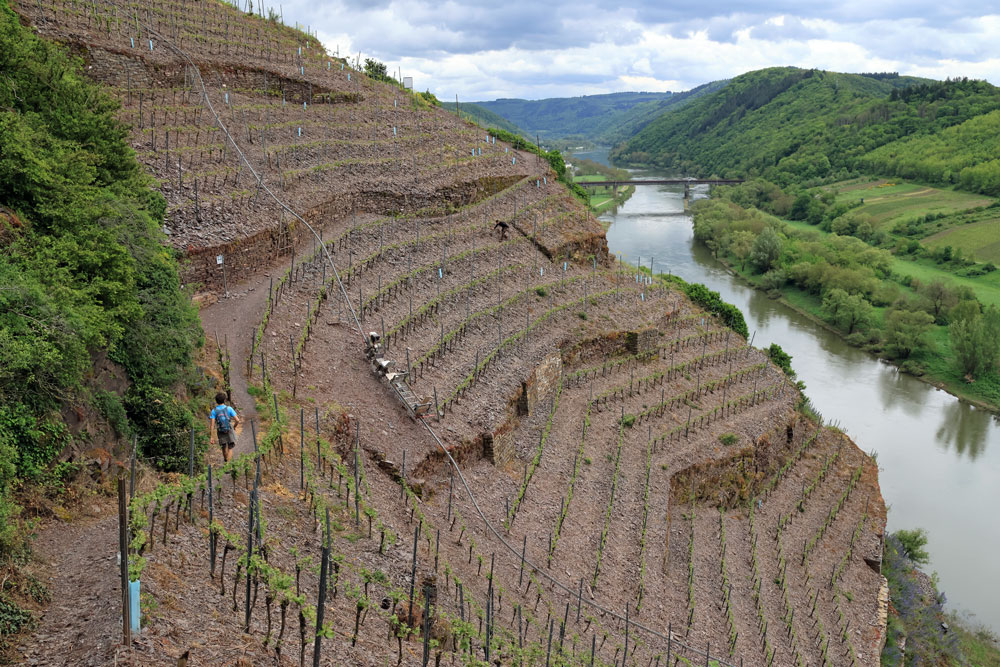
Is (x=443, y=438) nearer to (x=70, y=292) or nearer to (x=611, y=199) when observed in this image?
(x=70, y=292)

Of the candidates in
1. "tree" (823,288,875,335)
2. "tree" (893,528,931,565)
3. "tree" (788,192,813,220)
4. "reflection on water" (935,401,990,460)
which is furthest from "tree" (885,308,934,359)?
"tree" (788,192,813,220)

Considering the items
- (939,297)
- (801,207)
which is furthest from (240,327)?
(801,207)

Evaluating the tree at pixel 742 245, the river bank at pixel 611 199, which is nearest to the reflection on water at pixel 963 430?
the tree at pixel 742 245

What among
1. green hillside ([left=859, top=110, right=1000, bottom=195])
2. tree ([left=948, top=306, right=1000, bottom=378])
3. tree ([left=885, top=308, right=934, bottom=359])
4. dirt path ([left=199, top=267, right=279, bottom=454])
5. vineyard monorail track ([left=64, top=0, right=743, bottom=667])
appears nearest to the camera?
dirt path ([left=199, top=267, right=279, bottom=454])

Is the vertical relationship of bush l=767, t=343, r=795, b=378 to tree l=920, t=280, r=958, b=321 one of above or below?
below

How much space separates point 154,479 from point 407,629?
196 inches

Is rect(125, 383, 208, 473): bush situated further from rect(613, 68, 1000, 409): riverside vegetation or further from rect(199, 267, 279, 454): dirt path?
rect(613, 68, 1000, 409): riverside vegetation

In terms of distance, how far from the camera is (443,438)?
738 inches

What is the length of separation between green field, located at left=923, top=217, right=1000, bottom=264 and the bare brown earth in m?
53.5

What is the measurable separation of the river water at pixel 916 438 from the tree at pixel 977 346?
125 inches

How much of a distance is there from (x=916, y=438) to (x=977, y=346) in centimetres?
1320

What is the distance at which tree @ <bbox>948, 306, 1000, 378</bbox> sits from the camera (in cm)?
4753

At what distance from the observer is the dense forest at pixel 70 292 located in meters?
9.86

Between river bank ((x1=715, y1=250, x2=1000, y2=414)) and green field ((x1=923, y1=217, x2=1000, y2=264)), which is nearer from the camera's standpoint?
river bank ((x1=715, y1=250, x2=1000, y2=414))
